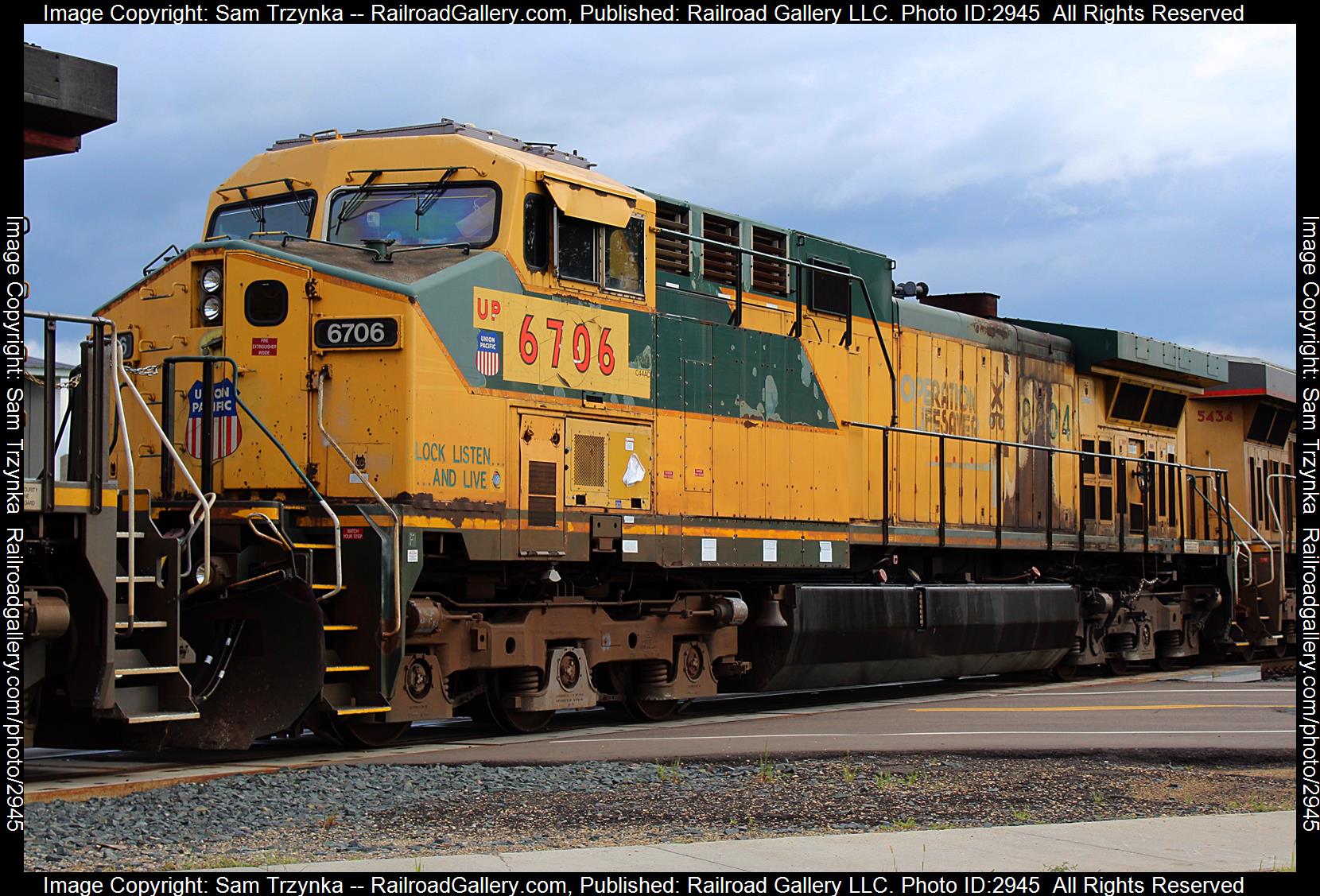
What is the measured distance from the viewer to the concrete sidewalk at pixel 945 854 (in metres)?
5.74

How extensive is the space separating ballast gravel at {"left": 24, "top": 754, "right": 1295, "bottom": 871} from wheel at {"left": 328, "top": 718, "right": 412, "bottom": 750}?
1416 millimetres

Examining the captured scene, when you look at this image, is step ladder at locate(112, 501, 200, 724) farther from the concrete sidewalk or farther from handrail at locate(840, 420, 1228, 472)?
handrail at locate(840, 420, 1228, 472)

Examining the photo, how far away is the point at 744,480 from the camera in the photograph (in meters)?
12.9

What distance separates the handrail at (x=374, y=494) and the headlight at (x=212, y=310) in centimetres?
86

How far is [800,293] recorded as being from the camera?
14.1m

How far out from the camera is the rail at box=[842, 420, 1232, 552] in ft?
49.4

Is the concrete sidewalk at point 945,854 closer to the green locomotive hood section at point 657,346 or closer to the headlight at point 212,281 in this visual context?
the green locomotive hood section at point 657,346

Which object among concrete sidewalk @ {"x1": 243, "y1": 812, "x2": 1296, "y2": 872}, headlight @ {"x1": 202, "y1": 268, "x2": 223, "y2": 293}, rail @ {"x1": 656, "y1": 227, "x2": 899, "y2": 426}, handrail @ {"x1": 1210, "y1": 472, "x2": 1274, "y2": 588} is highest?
rail @ {"x1": 656, "y1": 227, "x2": 899, "y2": 426}

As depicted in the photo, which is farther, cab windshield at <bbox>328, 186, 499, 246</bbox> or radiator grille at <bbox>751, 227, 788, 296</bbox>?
radiator grille at <bbox>751, 227, 788, 296</bbox>

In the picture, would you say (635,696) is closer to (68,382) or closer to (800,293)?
(800,293)

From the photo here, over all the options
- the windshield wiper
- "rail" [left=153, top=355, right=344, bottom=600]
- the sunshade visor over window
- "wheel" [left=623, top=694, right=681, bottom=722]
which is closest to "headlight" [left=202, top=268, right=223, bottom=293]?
"rail" [left=153, top=355, right=344, bottom=600]

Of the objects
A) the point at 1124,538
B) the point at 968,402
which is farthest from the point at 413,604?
the point at 1124,538

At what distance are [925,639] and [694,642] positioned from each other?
327 centimetres
